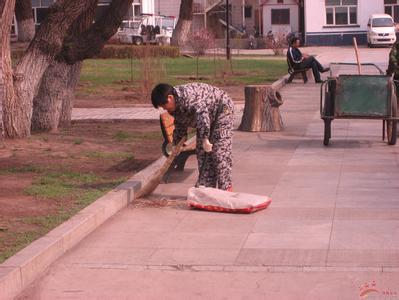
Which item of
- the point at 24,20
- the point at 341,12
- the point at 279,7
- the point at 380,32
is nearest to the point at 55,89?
the point at 24,20

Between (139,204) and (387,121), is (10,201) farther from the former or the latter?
(387,121)

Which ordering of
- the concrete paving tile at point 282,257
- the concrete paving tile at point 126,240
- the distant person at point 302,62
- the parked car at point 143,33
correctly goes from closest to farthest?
the concrete paving tile at point 282,257 → the concrete paving tile at point 126,240 → the distant person at point 302,62 → the parked car at point 143,33

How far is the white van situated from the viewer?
55.7 meters

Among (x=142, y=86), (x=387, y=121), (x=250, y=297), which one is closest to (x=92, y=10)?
(x=387, y=121)

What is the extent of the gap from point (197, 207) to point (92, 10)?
6.74m

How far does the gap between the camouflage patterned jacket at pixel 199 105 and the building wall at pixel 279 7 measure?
54949mm

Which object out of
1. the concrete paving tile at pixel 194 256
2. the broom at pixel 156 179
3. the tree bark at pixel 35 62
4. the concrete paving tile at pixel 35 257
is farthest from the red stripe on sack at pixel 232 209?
the tree bark at pixel 35 62

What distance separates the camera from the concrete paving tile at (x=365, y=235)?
8.10m

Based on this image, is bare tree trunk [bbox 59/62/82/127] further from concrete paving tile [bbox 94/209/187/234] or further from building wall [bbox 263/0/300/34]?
building wall [bbox 263/0/300/34]

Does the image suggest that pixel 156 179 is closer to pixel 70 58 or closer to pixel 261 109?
pixel 70 58

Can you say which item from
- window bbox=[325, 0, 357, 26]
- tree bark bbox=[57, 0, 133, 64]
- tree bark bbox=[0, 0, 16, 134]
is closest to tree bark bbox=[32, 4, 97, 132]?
tree bark bbox=[57, 0, 133, 64]

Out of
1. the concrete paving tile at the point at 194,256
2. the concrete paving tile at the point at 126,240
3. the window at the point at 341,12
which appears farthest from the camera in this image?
the window at the point at 341,12

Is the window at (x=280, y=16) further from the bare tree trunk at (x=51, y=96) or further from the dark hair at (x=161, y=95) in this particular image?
the dark hair at (x=161, y=95)

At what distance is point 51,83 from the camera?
15461 millimetres
